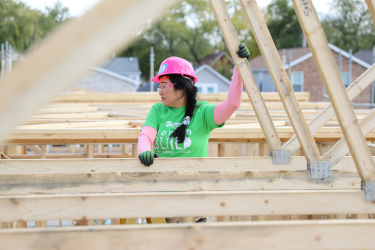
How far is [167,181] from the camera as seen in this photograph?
2.79m

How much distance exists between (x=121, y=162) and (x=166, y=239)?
1411mm

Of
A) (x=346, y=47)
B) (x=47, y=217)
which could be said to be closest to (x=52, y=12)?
(x=346, y=47)

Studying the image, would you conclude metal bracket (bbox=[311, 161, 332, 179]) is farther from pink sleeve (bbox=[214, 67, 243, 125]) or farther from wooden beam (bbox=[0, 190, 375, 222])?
pink sleeve (bbox=[214, 67, 243, 125])

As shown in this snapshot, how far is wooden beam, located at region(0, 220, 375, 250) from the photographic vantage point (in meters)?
1.68

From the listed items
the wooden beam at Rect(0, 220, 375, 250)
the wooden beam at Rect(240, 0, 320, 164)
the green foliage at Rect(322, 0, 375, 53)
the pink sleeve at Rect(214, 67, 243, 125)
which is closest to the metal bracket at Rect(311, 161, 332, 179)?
the wooden beam at Rect(240, 0, 320, 164)

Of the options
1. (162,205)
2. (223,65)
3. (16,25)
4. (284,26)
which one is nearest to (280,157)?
(162,205)

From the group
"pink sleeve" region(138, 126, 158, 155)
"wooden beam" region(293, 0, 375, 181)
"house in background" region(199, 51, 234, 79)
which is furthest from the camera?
"house in background" region(199, 51, 234, 79)

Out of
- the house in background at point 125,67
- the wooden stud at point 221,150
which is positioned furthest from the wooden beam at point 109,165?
the house in background at point 125,67

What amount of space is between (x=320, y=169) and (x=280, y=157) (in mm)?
502

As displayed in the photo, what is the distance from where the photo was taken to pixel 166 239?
1.75m

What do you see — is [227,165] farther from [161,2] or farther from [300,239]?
[161,2]

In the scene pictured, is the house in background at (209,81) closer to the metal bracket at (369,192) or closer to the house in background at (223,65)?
the house in background at (223,65)

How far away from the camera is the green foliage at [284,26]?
143 feet

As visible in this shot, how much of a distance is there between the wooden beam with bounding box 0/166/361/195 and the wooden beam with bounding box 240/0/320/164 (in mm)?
219
